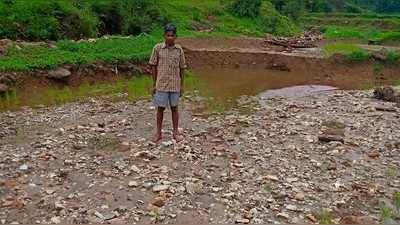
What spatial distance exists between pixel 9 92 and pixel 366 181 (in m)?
11.5

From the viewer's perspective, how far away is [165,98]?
436 inches

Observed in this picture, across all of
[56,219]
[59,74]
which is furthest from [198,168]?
[59,74]

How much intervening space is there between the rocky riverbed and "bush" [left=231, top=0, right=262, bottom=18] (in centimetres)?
2538

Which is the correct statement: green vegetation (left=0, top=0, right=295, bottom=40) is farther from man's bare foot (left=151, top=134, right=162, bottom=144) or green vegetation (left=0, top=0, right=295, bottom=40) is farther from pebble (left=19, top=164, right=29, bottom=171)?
pebble (left=19, top=164, right=29, bottom=171)

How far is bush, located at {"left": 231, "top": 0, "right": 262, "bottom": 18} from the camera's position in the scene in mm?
39312

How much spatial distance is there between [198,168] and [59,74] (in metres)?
9.87

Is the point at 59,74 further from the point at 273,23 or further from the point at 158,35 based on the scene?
the point at 273,23

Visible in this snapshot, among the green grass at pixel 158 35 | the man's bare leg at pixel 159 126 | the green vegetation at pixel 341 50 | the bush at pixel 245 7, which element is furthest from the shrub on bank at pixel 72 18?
the man's bare leg at pixel 159 126

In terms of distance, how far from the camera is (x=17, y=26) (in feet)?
75.9

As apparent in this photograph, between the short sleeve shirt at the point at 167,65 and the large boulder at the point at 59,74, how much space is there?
806cm

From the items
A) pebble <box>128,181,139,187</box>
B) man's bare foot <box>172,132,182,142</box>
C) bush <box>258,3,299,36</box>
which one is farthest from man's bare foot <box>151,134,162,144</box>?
bush <box>258,3,299,36</box>

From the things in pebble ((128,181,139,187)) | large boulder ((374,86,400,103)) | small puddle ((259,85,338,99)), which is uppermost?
pebble ((128,181,139,187))

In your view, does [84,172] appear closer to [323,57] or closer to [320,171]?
[320,171]

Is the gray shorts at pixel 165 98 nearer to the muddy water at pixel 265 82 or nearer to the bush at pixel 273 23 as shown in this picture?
the muddy water at pixel 265 82
